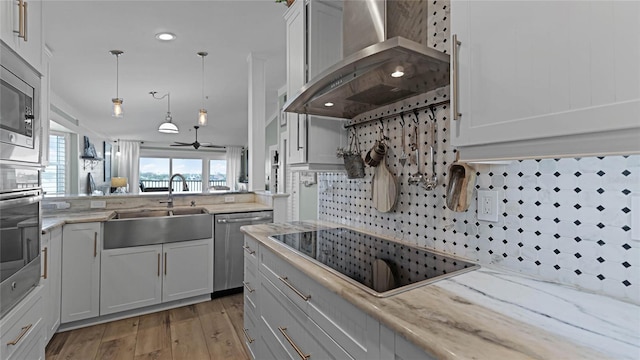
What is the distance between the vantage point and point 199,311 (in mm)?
2684

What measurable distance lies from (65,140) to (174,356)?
19.2ft

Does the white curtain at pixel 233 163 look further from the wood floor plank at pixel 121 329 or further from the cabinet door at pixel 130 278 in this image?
the wood floor plank at pixel 121 329

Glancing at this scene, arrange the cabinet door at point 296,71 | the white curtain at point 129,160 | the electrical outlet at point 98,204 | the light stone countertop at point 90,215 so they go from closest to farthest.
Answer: the cabinet door at point 296,71 → the light stone countertop at point 90,215 → the electrical outlet at point 98,204 → the white curtain at point 129,160

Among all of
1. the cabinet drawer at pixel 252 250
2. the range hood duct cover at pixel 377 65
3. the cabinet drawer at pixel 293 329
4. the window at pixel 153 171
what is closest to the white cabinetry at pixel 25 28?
the range hood duct cover at pixel 377 65

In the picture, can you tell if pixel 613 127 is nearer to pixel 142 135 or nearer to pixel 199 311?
pixel 199 311

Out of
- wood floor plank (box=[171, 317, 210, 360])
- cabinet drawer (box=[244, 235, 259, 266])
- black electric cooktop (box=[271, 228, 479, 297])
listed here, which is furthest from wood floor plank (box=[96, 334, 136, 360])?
black electric cooktop (box=[271, 228, 479, 297])

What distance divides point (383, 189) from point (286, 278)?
0.71 meters

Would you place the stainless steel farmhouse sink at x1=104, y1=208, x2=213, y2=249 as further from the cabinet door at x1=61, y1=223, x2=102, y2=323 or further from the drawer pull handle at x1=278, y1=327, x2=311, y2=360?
the drawer pull handle at x1=278, y1=327, x2=311, y2=360

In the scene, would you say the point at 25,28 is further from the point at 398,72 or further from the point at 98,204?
the point at 98,204

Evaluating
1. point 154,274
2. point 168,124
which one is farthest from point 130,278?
point 168,124

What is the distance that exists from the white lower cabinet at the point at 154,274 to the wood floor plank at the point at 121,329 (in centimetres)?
10

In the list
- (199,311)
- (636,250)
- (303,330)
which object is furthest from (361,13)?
(199,311)

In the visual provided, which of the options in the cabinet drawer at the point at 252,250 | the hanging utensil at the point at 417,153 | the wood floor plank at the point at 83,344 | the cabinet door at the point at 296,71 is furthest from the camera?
the wood floor plank at the point at 83,344

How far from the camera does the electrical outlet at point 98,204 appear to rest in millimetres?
2822
